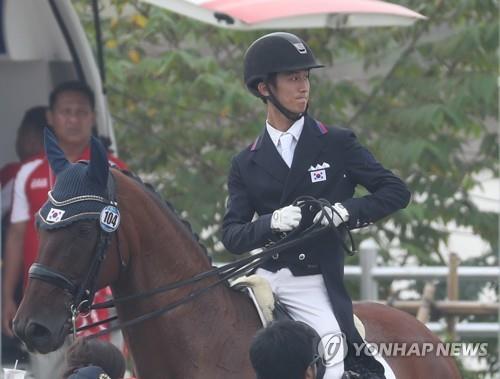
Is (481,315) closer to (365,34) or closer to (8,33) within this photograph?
(365,34)

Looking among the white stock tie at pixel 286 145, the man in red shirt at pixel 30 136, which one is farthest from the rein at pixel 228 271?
the man in red shirt at pixel 30 136

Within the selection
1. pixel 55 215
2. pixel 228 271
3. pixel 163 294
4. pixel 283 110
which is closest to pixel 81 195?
pixel 55 215

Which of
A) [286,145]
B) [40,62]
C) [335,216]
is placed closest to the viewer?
[335,216]

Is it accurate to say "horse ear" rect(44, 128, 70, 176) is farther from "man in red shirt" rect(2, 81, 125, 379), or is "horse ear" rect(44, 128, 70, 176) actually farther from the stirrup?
"man in red shirt" rect(2, 81, 125, 379)

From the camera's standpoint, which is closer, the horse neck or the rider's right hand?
the horse neck

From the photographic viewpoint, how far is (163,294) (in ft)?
17.5

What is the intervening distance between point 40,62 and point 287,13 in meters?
1.75

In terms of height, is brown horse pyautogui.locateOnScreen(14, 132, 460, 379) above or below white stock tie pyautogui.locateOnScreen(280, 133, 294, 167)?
below

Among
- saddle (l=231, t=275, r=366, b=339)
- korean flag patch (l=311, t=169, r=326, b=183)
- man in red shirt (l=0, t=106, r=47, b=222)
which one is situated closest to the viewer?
saddle (l=231, t=275, r=366, b=339)

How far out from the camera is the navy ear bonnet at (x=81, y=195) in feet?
16.8

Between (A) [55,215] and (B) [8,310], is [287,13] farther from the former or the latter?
Result: (A) [55,215]

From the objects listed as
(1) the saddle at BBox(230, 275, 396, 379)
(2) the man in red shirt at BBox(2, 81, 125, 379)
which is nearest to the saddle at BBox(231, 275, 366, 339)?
(1) the saddle at BBox(230, 275, 396, 379)

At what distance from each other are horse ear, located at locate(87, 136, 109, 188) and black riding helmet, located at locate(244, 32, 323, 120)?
0.79 metres

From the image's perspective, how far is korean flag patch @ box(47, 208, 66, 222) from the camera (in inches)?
201
